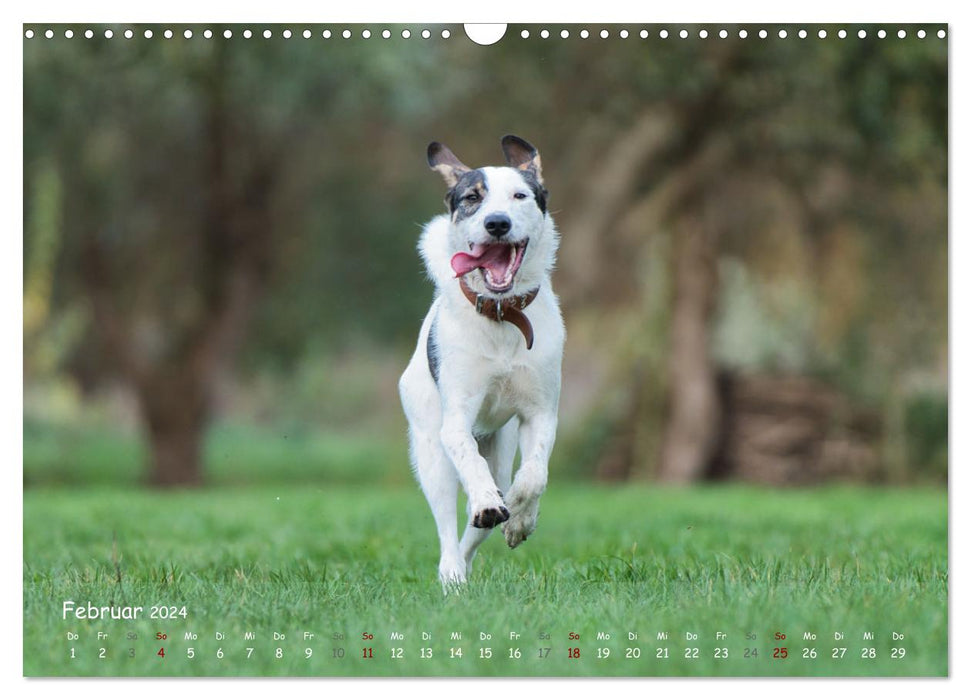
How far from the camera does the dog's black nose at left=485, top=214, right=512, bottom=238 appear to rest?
505cm

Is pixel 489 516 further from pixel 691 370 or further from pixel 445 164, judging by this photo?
pixel 691 370

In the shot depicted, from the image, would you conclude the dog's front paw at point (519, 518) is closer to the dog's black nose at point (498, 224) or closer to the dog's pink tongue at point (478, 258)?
the dog's pink tongue at point (478, 258)

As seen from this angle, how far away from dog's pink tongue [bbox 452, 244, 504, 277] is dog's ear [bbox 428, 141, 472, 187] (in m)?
0.42

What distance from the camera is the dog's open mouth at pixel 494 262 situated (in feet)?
16.9

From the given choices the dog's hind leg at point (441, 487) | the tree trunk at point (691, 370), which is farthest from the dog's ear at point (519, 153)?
the tree trunk at point (691, 370)

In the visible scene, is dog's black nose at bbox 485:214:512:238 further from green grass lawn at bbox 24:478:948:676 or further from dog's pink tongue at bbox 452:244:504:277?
green grass lawn at bbox 24:478:948:676

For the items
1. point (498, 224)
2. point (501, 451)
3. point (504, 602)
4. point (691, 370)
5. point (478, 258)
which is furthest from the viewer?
point (691, 370)

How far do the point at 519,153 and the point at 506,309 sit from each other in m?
0.76

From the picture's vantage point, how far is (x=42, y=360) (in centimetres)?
1542

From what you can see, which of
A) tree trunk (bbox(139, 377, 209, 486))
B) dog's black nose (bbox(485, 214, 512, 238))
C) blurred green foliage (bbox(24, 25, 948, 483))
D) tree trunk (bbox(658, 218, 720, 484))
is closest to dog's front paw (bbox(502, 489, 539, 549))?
dog's black nose (bbox(485, 214, 512, 238))

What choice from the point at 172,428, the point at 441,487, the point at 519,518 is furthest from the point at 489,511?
the point at 172,428

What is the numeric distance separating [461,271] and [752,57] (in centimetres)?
846

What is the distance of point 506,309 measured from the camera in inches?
207

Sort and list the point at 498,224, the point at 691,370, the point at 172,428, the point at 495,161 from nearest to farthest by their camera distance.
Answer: the point at 498,224 → the point at 495,161 → the point at 691,370 → the point at 172,428
